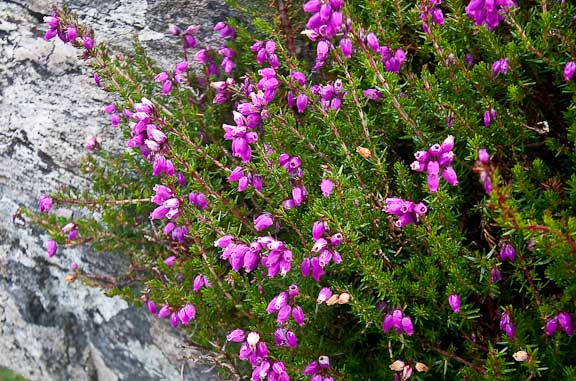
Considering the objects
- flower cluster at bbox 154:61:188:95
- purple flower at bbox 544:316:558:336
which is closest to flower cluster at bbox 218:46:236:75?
flower cluster at bbox 154:61:188:95

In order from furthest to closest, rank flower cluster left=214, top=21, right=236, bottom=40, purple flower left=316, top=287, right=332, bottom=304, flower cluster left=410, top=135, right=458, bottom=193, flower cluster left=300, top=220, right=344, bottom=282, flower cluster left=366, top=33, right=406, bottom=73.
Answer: flower cluster left=214, top=21, right=236, bottom=40 < flower cluster left=366, top=33, right=406, bottom=73 < purple flower left=316, top=287, right=332, bottom=304 < flower cluster left=300, top=220, right=344, bottom=282 < flower cluster left=410, top=135, right=458, bottom=193

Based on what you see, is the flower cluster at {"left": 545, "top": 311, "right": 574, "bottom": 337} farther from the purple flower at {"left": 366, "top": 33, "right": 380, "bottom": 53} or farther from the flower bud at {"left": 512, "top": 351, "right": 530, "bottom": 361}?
the purple flower at {"left": 366, "top": 33, "right": 380, "bottom": 53}

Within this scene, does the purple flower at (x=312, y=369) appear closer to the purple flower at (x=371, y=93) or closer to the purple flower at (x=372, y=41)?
the purple flower at (x=371, y=93)

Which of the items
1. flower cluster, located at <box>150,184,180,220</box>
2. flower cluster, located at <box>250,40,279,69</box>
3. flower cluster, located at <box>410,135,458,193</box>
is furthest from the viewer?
flower cluster, located at <box>250,40,279,69</box>

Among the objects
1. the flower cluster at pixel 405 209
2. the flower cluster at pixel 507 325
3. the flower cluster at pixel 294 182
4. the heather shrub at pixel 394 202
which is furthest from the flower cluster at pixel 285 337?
the flower cluster at pixel 507 325

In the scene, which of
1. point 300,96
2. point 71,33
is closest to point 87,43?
point 71,33

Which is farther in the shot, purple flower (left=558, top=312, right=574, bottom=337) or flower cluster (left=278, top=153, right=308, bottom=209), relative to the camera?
flower cluster (left=278, top=153, right=308, bottom=209)
